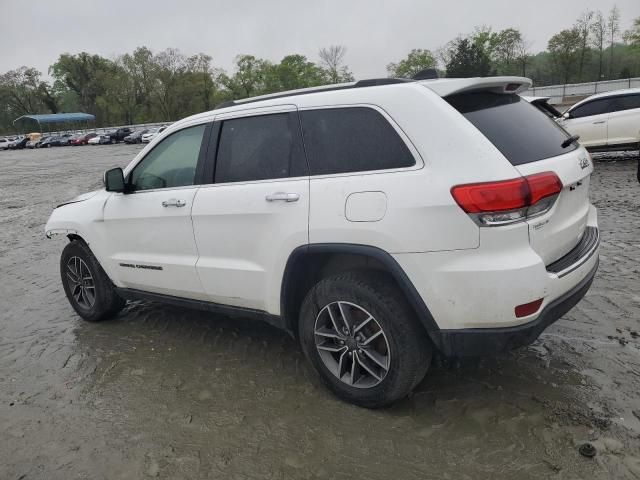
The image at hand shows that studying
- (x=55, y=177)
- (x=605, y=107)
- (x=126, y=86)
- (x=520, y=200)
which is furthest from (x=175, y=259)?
(x=126, y=86)

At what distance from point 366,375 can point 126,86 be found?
89.4 metres

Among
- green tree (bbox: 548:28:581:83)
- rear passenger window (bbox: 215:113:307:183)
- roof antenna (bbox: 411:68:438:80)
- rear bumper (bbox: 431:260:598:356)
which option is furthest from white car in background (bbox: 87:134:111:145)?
rear bumper (bbox: 431:260:598:356)

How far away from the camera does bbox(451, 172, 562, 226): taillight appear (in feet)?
8.23

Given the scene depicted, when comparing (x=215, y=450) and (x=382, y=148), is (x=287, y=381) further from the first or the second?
(x=382, y=148)

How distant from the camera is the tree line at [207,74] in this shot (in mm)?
62594

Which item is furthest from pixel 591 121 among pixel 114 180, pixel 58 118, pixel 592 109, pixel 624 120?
pixel 58 118

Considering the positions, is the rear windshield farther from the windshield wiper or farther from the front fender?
the front fender

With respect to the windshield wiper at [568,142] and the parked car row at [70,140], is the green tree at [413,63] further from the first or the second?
the windshield wiper at [568,142]

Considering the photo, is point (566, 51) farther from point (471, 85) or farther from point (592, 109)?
point (471, 85)

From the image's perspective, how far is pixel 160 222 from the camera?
3.90 metres

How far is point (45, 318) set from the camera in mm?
5051

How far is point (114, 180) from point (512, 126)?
2.92m

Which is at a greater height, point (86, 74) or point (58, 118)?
point (86, 74)

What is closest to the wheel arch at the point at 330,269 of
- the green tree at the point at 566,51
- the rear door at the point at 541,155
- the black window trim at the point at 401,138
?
the black window trim at the point at 401,138
